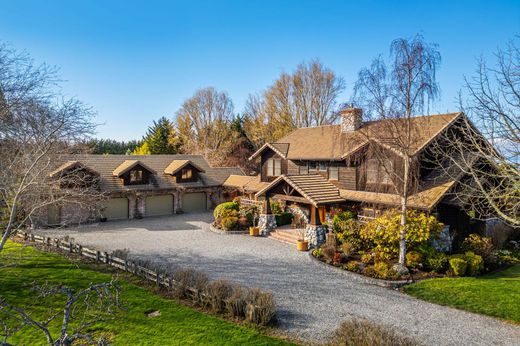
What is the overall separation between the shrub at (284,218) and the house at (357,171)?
0.77m

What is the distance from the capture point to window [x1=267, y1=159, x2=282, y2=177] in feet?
91.2

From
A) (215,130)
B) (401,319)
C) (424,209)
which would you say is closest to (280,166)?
(424,209)

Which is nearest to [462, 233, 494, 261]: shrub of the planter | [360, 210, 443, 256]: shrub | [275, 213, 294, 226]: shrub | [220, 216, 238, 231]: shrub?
[360, 210, 443, 256]: shrub

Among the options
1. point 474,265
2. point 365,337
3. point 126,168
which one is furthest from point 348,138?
point 126,168

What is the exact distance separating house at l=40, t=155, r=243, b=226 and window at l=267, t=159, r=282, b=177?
7413 mm

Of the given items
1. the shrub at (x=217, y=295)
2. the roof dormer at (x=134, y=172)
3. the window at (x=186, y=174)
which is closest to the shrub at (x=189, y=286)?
the shrub at (x=217, y=295)

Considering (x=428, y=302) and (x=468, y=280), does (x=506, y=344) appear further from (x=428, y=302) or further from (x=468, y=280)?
(x=468, y=280)

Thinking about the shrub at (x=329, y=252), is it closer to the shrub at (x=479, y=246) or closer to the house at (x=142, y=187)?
the shrub at (x=479, y=246)

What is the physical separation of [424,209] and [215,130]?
37320 mm

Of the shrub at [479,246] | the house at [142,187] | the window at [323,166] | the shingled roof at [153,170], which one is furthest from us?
the shingled roof at [153,170]

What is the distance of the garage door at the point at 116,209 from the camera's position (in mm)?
28250

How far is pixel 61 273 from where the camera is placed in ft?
50.4

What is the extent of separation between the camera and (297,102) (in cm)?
4469

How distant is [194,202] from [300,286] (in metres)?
20.8
